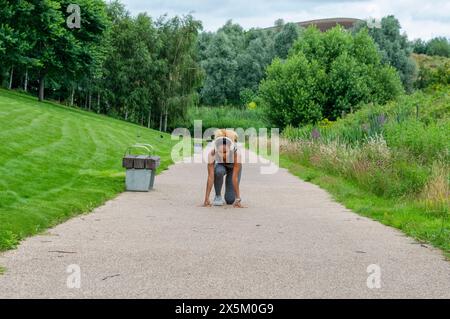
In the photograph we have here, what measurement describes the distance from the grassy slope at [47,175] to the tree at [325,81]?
23102 mm

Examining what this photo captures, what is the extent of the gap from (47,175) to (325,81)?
37426mm

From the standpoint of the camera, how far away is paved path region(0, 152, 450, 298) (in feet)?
21.6

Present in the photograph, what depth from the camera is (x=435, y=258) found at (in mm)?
8617

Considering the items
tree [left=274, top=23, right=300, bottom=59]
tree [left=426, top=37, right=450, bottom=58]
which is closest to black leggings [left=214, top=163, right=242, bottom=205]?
tree [left=274, top=23, right=300, bottom=59]

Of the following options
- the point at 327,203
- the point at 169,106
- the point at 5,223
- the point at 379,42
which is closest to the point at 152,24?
the point at 169,106

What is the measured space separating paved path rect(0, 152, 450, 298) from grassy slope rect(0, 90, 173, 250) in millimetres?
468

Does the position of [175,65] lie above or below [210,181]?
above

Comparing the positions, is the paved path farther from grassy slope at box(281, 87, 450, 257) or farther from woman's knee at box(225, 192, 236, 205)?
woman's knee at box(225, 192, 236, 205)

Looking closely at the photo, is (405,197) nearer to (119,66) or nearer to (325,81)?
(325,81)

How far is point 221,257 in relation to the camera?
8.25 m

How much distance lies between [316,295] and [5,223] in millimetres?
4962

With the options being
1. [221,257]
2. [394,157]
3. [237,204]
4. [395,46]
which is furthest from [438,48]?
[221,257]

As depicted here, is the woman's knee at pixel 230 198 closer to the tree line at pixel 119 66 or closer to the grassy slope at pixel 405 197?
the grassy slope at pixel 405 197

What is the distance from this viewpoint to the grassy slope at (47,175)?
10.6 m
